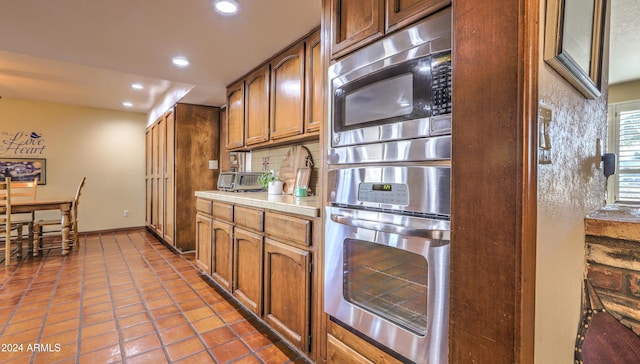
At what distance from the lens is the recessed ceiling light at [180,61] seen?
8.42 ft

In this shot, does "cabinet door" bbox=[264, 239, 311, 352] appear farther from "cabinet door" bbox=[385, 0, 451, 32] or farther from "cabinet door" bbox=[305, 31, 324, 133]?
"cabinet door" bbox=[385, 0, 451, 32]

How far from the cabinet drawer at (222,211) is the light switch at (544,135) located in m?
2.17

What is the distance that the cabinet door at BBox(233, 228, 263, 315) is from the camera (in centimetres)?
207

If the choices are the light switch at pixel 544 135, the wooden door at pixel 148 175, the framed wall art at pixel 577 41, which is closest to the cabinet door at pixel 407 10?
the framed wall art at pixel 577 41

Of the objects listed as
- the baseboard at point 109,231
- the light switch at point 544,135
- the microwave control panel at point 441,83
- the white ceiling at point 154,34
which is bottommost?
the baseboard at point 109,231

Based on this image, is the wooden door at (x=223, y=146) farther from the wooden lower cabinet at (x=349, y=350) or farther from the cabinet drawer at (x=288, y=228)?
the wooden lower cabinet at (x=349, y=350)

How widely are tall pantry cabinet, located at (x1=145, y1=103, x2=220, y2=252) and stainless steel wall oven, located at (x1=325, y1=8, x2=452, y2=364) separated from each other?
10.9 ft

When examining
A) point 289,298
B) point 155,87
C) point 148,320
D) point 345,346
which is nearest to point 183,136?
point 155,87

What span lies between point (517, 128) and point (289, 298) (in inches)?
59.7

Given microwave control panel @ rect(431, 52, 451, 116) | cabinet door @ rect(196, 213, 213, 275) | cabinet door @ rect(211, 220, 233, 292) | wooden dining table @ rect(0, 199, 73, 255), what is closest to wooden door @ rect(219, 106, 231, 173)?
cabinet door @ rect(196, 213, 213, 275)

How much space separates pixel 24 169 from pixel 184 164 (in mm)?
3122

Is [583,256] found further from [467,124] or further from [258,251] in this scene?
[258,251]

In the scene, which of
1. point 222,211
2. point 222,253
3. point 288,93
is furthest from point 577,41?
point 222,253

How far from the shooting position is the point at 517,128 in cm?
64
